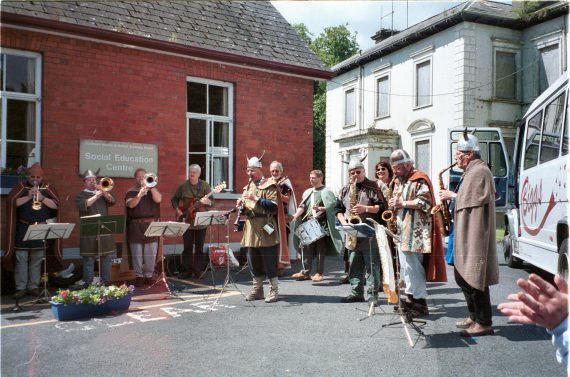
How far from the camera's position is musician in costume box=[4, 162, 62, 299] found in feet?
20.6

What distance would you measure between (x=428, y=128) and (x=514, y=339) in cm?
187

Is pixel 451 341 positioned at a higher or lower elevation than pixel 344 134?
lower

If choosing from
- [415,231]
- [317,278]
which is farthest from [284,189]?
[415,231]

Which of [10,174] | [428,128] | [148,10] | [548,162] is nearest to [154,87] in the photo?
[148,10]

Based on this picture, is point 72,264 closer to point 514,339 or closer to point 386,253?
point 386,253

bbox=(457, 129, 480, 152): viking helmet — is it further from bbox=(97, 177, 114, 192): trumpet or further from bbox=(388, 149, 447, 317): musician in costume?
bbox=(97, 177, 114, 192): trumpet

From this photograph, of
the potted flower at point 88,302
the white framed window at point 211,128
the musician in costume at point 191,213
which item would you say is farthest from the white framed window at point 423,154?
the white framed window at point 211,128

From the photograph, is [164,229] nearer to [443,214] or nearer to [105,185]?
[105,185]

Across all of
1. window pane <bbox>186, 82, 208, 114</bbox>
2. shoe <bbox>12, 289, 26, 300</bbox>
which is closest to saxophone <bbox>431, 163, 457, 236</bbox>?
shoe <bbox>12, 289, 26, 300</bbox>

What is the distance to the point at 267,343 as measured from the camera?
4230 millimetres

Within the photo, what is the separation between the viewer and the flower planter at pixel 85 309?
5164 mm

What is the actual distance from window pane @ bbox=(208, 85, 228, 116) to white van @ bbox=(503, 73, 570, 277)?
5.36m

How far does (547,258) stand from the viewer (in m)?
4.61

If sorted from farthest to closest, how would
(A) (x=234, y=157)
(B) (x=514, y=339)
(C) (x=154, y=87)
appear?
(A) (x=234, y=157) < (C) (x=154, y=87) < (B) (x=514, y=339)
